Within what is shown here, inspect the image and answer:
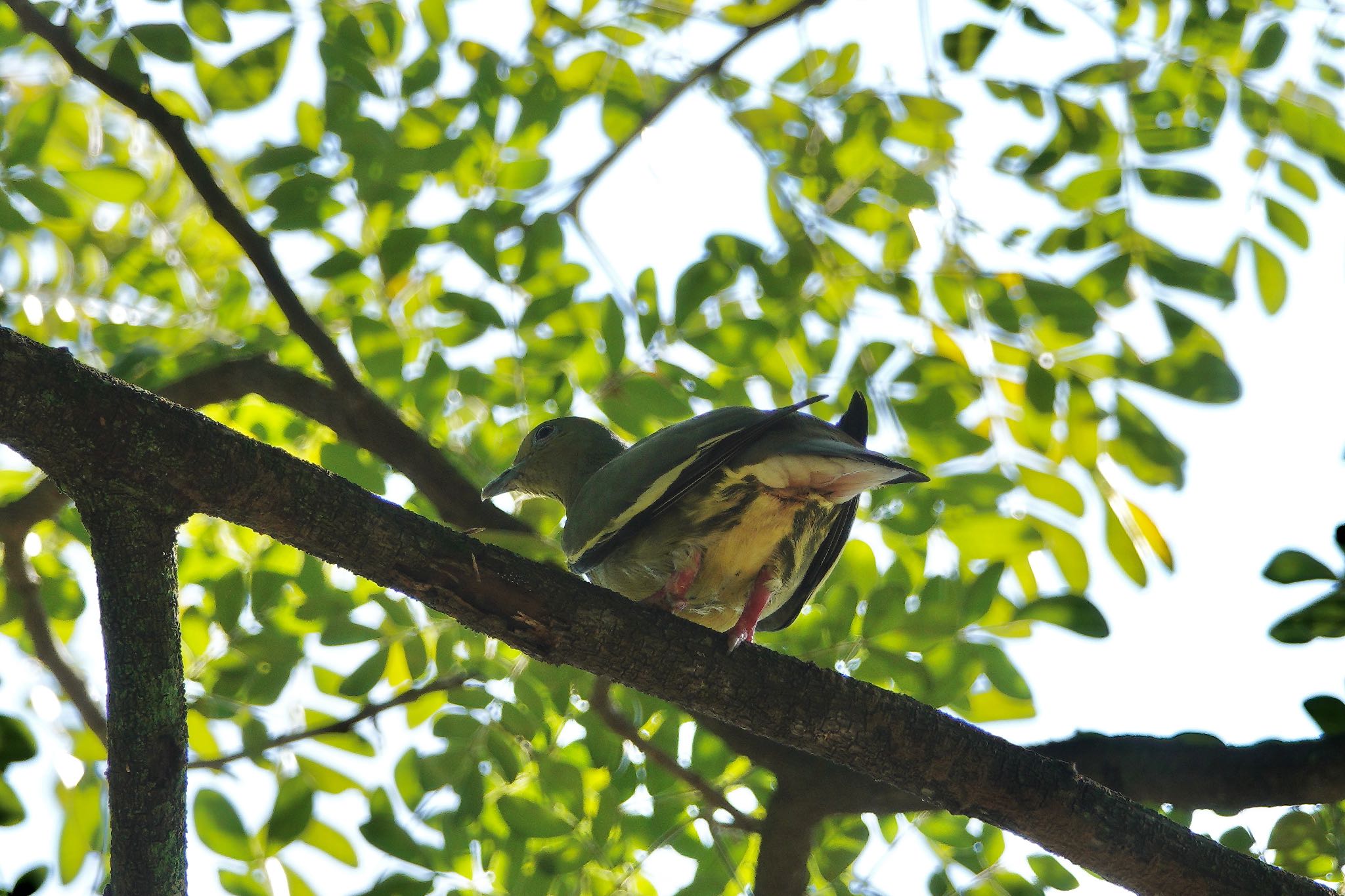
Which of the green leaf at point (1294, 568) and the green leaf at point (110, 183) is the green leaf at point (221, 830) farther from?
the green leaf at point (1294, 568)

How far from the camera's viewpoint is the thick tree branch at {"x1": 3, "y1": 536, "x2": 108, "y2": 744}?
140 inches

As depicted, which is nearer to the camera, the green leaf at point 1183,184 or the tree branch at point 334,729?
the tree branch at point 334,729

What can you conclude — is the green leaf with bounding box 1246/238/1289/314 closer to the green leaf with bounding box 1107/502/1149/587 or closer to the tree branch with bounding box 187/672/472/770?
the green leaf with bounding box 1107/502/1149/587

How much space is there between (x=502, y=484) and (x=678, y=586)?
2.69 feet

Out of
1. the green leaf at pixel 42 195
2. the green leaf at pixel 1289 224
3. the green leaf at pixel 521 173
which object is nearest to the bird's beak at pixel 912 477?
the green leaf at pixel 521 173

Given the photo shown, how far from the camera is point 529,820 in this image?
129 inches

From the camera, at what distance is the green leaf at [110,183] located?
144 inches

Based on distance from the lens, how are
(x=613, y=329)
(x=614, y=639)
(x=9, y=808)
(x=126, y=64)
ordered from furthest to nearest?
(x=613, y=329) < (x=126, y=64) < (x=614, y=639) < (x=9, y=808)

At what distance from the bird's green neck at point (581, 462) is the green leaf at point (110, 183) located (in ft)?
5.70

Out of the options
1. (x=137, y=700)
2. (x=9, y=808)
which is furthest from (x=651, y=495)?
(x=9, y=808)

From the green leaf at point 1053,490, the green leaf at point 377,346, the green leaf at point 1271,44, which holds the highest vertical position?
the green leaf at point 1271,44

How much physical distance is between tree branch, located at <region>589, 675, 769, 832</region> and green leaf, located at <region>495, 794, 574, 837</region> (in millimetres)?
329

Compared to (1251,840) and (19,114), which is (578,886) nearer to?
(1251,840)

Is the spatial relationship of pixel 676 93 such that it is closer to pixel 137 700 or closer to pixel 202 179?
pixel 202 179
